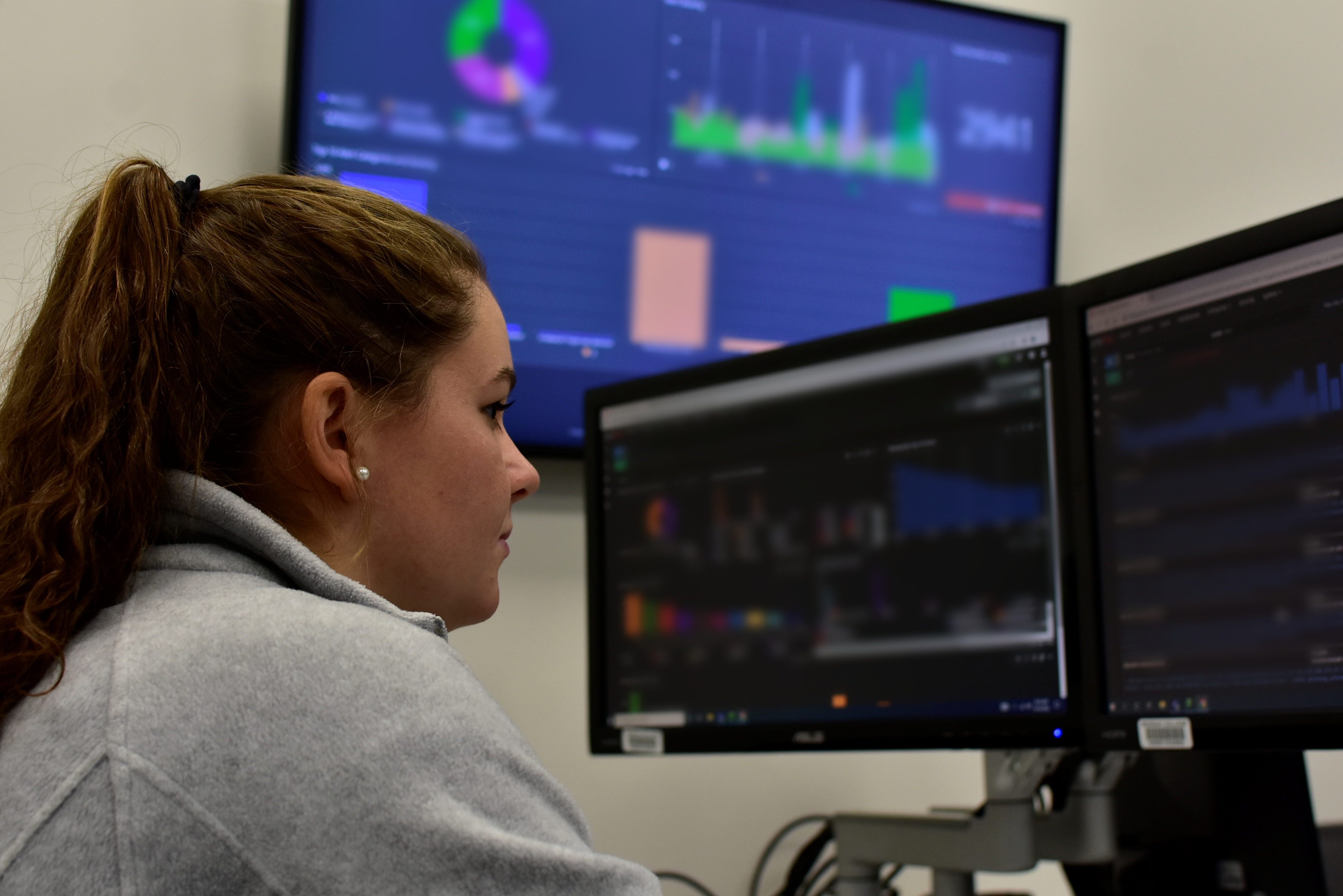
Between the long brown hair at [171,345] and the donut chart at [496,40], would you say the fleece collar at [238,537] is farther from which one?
the donut chart at [496,40]

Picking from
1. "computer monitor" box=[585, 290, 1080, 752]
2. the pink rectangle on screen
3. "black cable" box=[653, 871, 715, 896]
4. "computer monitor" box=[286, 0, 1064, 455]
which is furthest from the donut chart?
"black cable" box=[653, 871, 715, 896]

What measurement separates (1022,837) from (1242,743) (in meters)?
0.25

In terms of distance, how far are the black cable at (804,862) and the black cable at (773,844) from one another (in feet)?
0.30

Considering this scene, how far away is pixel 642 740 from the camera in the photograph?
1.23 meters

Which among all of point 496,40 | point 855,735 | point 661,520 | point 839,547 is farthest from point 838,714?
point 496,40

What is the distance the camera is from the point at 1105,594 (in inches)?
38.5

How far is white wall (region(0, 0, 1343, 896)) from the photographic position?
4.27 ft

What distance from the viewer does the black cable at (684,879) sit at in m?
1.43

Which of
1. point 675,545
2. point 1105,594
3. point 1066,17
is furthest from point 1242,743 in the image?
point 1066,17

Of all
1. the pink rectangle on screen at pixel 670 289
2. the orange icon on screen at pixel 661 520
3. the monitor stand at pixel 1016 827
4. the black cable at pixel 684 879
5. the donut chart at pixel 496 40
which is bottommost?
the black cable at pixel 684 879

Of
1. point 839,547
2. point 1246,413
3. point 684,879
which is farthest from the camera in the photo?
point 684,879

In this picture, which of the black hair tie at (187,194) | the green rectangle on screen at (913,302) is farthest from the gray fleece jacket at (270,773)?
the green rectangle on screen at (913,302)

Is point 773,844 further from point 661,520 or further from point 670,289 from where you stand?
point 670,289

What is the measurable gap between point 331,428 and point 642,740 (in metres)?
0.58
